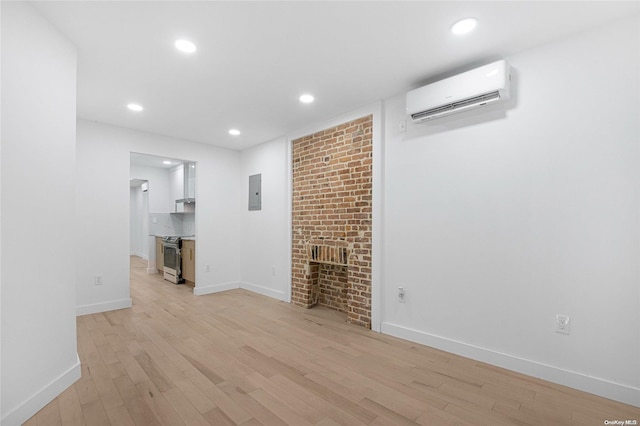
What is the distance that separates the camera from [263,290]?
4676mm

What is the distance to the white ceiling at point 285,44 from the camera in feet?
5.78

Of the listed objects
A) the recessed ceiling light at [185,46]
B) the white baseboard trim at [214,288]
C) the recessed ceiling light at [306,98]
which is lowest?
the white baseboard trim at [214,288]

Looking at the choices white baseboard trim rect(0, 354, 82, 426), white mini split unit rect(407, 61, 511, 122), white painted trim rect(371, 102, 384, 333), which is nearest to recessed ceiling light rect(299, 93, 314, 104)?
white painted trim rect(371, 102, 384, 333)

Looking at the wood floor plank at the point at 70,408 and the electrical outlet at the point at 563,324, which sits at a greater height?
the electrical outlet at the point at 563,324

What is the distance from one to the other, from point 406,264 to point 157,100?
10.3ft

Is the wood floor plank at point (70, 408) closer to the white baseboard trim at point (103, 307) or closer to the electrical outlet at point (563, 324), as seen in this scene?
the white baseboard trim at point (103, 307)

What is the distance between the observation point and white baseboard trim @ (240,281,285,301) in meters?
4.36

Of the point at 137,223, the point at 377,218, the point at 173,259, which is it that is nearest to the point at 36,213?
the point at 377,218

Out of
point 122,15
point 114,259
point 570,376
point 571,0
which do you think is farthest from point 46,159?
point 570,376

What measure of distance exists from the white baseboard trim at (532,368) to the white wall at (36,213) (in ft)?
9.10

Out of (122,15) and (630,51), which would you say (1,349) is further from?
(630,51)

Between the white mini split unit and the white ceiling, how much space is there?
13 centimetres

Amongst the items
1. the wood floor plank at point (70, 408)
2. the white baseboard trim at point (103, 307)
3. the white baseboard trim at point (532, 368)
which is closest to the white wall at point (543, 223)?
the white baseboard trim at point (532, 368)

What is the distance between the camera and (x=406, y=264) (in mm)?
2902
